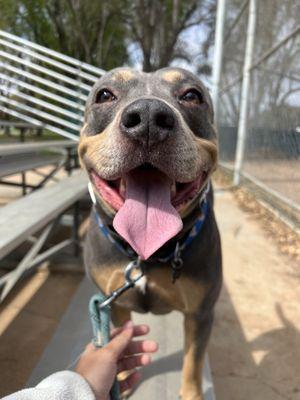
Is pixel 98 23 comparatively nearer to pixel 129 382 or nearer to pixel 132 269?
pixel 132 269

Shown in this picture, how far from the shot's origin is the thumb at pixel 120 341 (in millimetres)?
1588

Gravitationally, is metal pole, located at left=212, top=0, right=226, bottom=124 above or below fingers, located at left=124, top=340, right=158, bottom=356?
above

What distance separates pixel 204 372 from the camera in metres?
2.11

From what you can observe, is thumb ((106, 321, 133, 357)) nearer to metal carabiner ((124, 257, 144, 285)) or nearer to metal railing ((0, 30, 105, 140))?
metal carabiner ((124, 257, 144, 285))

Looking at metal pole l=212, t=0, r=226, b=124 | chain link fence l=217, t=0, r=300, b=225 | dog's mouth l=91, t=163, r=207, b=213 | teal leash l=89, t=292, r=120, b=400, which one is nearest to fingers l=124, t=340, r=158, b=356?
teal leash l=89, t=292, r=120, b=400

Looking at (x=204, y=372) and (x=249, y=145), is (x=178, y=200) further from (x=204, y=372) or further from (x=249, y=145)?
(x=249, y=145)

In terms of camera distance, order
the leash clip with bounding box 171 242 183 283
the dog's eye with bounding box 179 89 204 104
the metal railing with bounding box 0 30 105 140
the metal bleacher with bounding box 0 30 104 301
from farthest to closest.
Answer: the metal railing with bounding box 0 30 105 140 < the metal bleacher with bounding box 0 30 104 301 < the dog's eye with bounding box 179 89 204 104 < the leash clip with bounding box 171 242 183 283

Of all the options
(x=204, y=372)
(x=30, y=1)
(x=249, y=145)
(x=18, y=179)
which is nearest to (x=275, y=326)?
(x=204, y=372)

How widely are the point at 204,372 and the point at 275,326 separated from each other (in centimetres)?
83

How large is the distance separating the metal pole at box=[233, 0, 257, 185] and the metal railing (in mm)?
3027

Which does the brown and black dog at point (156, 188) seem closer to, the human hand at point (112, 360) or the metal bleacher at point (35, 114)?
the human hand at point (112, 360)

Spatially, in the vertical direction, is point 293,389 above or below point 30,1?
below

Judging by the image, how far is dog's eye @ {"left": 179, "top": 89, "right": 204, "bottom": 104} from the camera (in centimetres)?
186

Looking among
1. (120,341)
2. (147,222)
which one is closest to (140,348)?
(120,341)
